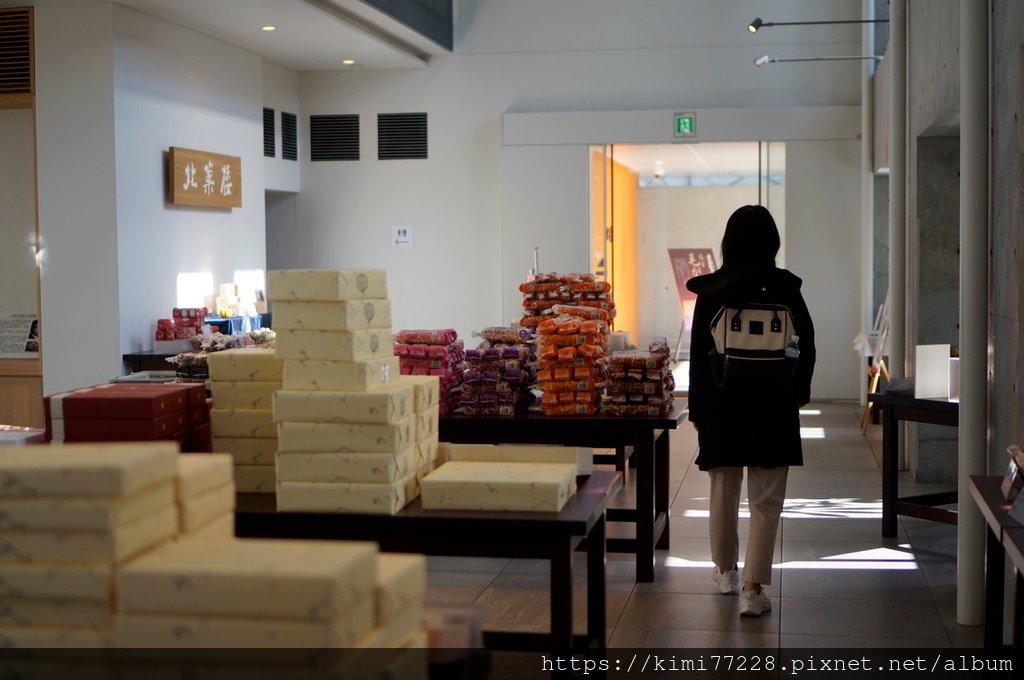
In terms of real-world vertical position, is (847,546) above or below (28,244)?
below

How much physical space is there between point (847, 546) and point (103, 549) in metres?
4.86

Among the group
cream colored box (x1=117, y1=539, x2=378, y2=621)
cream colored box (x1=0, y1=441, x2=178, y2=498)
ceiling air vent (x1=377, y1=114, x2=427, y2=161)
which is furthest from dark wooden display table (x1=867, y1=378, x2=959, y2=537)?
ceiling air vent (x1=377, y1=114, x2=427, y2=161)

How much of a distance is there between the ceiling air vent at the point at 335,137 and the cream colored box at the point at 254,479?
984 centimetres

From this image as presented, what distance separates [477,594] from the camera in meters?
5.35

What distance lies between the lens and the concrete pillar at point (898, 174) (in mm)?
8234

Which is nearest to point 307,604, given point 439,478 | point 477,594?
point 439,478

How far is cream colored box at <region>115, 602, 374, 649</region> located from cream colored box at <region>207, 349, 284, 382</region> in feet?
5.81

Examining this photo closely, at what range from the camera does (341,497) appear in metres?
3.48

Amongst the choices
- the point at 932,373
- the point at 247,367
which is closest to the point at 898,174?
the point at 932,373

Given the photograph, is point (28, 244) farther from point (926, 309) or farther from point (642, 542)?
point (926, 309)

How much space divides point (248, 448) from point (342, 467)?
0.51 metres

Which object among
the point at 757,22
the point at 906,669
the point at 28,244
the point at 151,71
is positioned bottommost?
the point at 906,669

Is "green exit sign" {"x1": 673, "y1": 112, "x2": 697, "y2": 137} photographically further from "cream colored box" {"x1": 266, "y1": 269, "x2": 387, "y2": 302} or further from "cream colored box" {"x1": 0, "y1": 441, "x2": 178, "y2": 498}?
"cream colored box" {"x1": 0, "y1": 441, "x2": 178, "y2": 498}

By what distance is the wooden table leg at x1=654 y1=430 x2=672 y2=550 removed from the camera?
6172 mm
